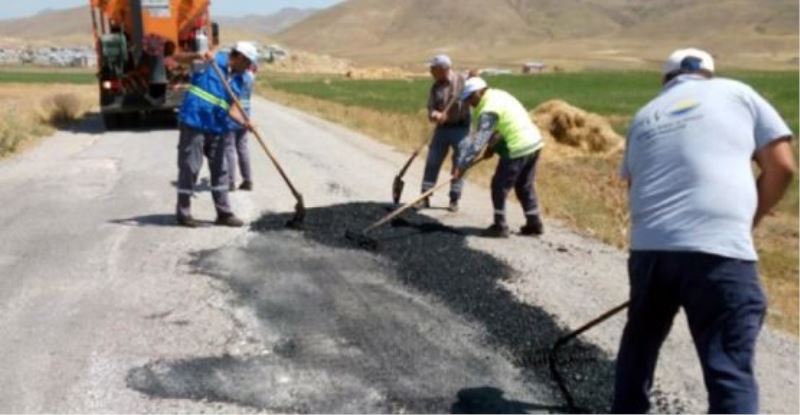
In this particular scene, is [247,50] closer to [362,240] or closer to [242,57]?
[242,57]

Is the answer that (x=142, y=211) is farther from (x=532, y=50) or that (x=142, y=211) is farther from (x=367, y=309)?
(x=532, y=50)

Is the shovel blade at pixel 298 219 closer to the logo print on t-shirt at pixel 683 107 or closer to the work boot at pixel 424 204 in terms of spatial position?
the work boot at pixel 424 204

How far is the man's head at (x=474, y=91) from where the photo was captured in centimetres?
892

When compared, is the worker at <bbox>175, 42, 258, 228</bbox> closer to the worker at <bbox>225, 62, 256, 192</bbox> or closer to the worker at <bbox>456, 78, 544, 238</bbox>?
the worker at <bbox>225, 62, 256, 192</bbox>

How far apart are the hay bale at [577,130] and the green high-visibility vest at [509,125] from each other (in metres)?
12.1

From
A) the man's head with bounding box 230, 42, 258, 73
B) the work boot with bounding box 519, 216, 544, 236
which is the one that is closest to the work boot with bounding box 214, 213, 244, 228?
the man's head with bounding box 230, 42, 258, 73

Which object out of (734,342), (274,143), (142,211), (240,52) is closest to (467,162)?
(240,52)

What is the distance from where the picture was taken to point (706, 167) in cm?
396

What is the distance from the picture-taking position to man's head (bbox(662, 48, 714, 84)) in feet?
14.1

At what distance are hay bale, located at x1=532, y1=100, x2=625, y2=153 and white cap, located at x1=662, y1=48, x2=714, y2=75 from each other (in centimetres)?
1649

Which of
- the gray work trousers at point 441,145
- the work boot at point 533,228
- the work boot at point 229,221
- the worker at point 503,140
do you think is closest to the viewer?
the worker at point 503,140

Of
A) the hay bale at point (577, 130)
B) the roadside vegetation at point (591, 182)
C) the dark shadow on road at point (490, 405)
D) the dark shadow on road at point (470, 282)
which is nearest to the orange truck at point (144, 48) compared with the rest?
the roadside vegetation at point (591, 182)

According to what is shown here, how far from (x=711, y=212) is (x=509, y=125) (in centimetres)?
494

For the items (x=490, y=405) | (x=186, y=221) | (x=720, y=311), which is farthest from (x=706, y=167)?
(x=186, y=221)
